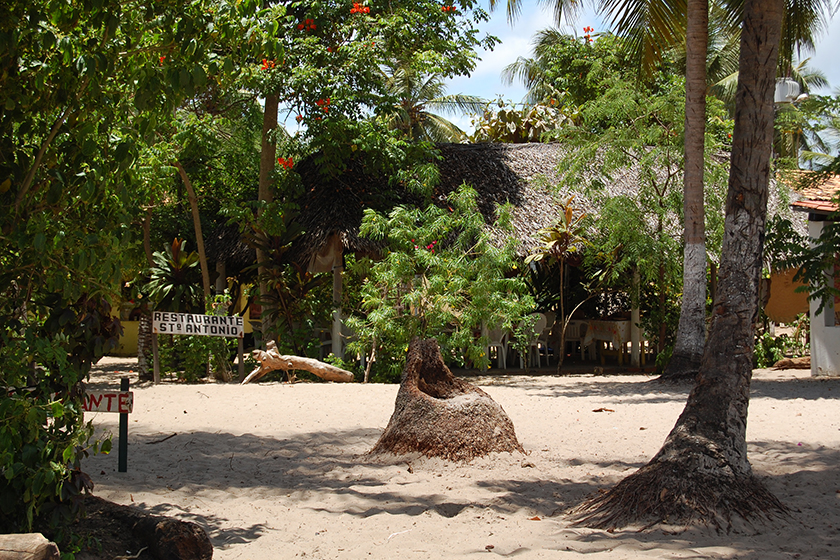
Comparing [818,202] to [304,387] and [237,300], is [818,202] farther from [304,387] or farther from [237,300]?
[237,300]

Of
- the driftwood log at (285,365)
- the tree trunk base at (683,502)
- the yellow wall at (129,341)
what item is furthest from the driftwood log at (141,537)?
the yellow wall at (129,341)

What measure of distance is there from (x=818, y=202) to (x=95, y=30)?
10.3m

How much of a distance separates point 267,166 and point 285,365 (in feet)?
13.1

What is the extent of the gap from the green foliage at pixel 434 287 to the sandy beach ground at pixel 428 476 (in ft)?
4.45

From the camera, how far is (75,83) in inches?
129

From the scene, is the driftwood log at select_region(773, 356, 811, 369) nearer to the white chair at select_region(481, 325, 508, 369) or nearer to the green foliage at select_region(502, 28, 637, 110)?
the white chair at select_region(481, 325, 508, 369)

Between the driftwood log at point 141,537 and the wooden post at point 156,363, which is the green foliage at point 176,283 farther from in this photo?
the driftwood log at point 141,537

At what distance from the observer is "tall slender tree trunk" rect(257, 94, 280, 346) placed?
1241cm

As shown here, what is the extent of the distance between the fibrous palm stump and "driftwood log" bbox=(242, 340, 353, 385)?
4575 mm

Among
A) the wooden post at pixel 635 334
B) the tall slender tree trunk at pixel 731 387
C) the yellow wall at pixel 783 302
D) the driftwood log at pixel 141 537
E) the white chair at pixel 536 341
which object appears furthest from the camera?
the yellow wall at pixel 783 302

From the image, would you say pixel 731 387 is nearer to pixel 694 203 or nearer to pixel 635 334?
pixel 694 203

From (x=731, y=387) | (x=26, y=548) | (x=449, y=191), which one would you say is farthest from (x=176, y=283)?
(x=26, y=548)

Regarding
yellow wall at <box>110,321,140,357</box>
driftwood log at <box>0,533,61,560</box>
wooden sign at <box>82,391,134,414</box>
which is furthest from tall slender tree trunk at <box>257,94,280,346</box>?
driftwood log at <box>0,533,61,560</box>

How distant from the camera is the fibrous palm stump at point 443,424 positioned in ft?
19.6
